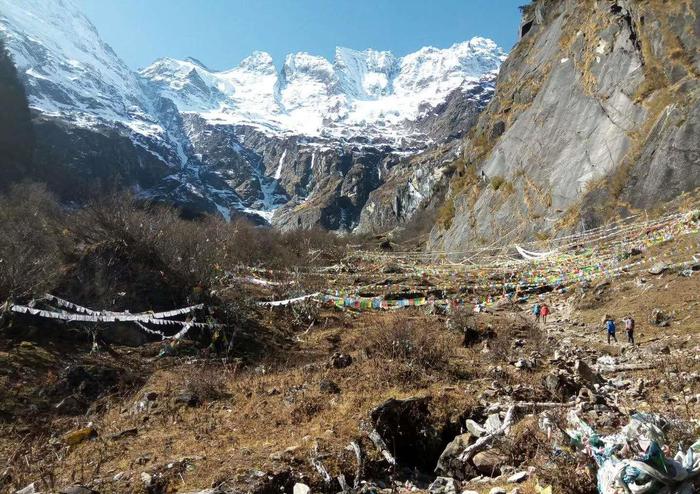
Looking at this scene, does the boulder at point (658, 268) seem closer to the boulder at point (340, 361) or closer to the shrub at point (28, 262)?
the boulder at point (340, 361)

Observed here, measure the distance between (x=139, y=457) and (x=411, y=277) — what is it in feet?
90.0

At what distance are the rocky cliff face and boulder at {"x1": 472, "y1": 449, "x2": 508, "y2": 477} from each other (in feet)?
75.9

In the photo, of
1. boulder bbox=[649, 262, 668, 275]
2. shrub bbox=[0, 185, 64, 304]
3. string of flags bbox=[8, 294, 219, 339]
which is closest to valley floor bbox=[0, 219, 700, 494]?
string of flags bbox=[8, 294, 219, 339]

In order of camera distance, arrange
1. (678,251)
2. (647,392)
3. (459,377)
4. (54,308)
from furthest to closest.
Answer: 1. (678,251)
2. (54,308)
3. (459,377)
4. (647,392)

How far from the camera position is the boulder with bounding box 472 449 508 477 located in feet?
20.0

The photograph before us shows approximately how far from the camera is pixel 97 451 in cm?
761

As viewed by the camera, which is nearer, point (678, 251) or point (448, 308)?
point (678, 251)

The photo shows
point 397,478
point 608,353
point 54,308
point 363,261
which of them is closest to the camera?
point 397,478

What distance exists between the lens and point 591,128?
108 ft

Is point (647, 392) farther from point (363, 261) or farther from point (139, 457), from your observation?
point (363, 261)

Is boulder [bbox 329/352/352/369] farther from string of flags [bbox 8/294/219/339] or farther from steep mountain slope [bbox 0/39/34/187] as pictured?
steep mountain slope [bbox 0/39/34/187]

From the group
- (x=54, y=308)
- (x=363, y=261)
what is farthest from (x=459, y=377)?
(x=363, y=261)

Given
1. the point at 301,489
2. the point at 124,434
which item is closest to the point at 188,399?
the point at 124,434

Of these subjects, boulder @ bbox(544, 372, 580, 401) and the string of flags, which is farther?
the string of flags
